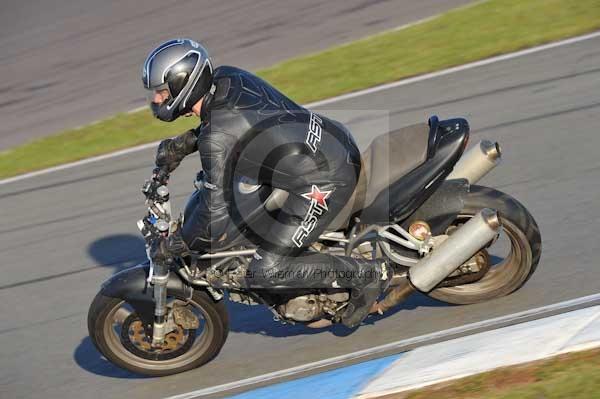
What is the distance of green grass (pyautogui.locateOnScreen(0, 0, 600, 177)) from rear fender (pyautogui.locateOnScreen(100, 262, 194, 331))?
485 centimetres

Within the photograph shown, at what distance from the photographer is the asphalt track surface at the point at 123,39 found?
12.3m

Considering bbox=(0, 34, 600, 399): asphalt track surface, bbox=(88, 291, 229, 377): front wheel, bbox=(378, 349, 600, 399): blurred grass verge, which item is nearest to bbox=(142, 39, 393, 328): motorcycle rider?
bbox=(88, 291, 229, 377): front wheel

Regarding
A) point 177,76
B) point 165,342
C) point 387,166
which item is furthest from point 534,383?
point 177,76

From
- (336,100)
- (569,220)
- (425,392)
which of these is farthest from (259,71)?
(425,392)

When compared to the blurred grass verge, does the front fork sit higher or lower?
lower

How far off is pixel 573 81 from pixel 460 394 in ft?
18.7

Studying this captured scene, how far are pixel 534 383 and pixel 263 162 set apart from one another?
1.94 m

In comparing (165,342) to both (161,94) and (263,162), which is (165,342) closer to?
(263,162)

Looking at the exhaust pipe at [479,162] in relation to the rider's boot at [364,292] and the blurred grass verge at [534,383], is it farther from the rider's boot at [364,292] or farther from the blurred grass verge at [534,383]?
the blurred grass verge at [534,383]

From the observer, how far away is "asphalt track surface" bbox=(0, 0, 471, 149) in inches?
484

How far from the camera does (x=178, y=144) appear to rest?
5586 millimetres

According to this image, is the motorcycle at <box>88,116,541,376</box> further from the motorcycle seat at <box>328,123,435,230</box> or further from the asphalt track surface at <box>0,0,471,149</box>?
the asphalt track surface at <box>0,0,471,149</box>

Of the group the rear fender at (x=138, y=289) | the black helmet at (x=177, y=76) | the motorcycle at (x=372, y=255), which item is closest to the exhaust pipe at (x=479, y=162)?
the motorcycle at (x=372, y=255)

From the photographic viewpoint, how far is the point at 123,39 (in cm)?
1414
